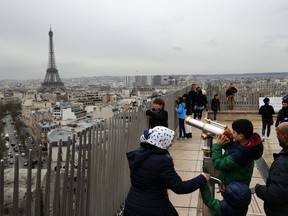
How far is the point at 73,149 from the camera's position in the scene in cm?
290

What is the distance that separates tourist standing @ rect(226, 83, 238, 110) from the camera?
48.1 ft

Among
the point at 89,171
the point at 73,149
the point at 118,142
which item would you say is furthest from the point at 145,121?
the point at 73,149

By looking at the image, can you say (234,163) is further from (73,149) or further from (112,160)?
(112,160)

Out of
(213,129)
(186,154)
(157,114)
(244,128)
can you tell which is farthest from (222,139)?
(186,154)

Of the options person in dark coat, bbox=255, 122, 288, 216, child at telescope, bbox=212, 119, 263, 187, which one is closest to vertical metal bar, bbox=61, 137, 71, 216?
child at telescope, bbox=212, 119, 263, 187

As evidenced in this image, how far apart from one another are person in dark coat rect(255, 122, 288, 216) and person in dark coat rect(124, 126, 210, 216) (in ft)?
1.62

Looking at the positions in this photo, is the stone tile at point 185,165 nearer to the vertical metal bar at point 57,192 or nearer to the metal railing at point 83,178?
the metal railing at point 83,178

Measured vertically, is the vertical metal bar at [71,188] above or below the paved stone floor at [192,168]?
above

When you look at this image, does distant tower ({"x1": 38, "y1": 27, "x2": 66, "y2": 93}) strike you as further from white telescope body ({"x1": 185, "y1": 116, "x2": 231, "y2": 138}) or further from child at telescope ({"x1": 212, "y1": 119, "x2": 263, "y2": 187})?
child at telescope ({"x1": 212, "y1": 119, "x2": 263, "y2": 187})

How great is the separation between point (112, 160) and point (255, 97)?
1262 cm

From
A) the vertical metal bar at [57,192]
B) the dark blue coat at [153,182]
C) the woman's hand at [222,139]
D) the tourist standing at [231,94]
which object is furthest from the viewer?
the tourist standing at [231,94]

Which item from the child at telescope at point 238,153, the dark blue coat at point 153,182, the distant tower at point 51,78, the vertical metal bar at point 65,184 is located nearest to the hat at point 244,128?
the child at telescope at point 238,153

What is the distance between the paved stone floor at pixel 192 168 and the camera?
4.71m

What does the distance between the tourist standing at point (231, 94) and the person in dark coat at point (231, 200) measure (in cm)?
1211
